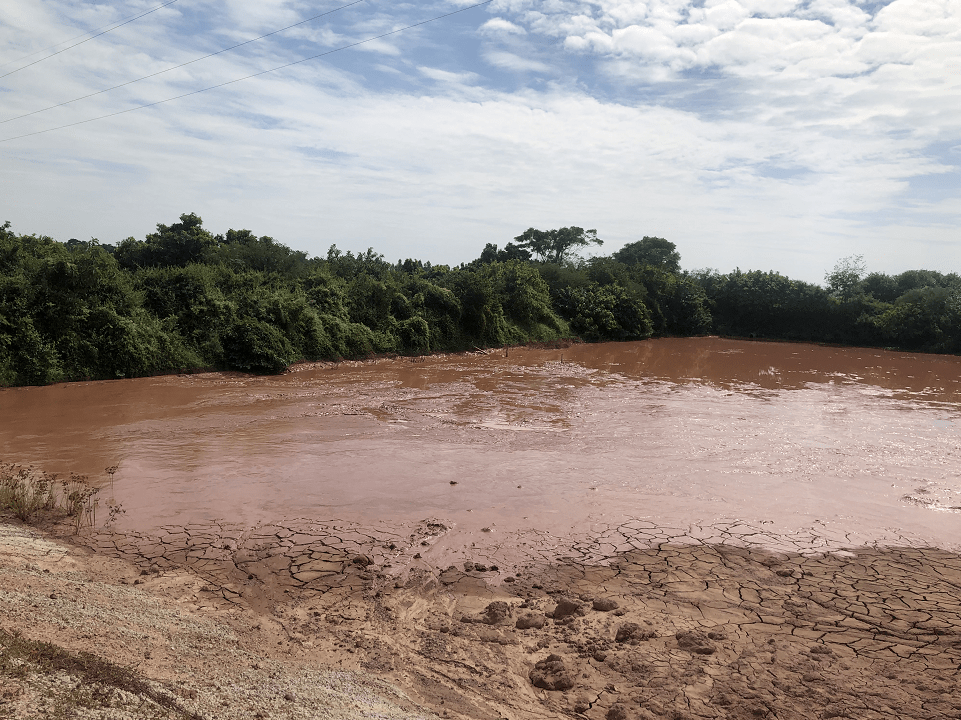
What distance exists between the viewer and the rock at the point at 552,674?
4324 millimetres

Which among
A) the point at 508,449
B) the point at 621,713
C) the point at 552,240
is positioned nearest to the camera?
the point at 621,713

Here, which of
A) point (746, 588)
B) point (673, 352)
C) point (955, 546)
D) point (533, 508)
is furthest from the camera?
point (673, 352)

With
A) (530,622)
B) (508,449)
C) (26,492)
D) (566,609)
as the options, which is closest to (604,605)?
(566,609)

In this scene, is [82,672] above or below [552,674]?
above

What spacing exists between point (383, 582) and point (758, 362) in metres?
24.0

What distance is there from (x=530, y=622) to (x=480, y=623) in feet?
1.32

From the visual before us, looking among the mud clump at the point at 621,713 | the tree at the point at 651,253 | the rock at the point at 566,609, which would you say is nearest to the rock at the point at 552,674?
the mud clump at the point at 621,713

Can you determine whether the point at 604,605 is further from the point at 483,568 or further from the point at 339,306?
the point at 339,306

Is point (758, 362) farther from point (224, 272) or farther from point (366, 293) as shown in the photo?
point (224, 272)

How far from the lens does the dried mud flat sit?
3.95 m

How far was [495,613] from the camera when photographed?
533 cm

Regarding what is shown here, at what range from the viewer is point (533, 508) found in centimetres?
823

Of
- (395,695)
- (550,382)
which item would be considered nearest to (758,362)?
(550,382)

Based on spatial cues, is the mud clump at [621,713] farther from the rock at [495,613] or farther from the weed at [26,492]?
the weed at [26,492]
